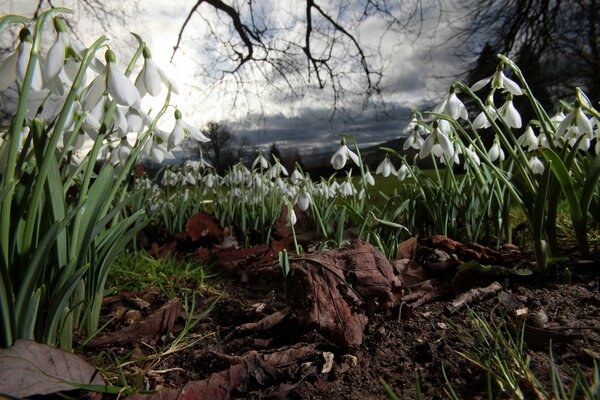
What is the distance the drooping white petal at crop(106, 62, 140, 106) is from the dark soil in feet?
2.45

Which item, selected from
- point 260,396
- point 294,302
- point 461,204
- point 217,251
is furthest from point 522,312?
point 217,251

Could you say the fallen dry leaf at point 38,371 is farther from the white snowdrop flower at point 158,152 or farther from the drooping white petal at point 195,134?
the white snowdrop flower at point 158,152

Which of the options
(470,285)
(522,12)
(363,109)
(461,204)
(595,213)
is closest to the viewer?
(470,285)

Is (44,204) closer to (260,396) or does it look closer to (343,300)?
(260,396)

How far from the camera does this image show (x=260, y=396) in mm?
1080

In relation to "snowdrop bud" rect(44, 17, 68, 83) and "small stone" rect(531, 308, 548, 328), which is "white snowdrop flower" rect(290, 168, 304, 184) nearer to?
"small stone" rect(531, 308, 548, 328)

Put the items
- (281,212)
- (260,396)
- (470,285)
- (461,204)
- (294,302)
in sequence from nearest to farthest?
1. (260,396)
2. (294,302)
3. (470,285)
4. (461,204)
5. (281,212)

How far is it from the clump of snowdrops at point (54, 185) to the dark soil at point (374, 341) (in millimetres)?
218

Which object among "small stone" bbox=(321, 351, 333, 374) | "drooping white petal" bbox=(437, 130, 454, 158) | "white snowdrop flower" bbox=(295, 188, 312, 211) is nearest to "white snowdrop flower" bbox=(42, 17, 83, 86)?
"small stone" bbox=(321, 351, 333, 374)

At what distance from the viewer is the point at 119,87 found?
1.17 m

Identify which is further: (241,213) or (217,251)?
(241,213)

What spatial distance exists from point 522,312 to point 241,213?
Result: 2456 millimetres

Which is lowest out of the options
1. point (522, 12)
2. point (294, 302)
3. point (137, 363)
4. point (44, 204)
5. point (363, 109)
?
point (137, 363)

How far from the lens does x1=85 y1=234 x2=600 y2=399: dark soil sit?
3.65 ft
